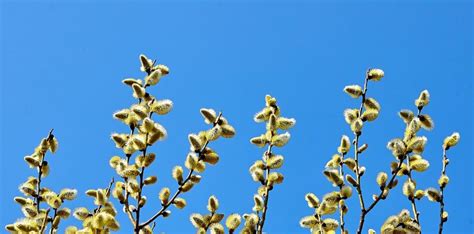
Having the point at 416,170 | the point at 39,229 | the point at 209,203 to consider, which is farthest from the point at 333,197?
the point at 39,229

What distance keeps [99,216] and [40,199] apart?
1.83 ft

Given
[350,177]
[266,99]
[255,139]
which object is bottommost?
[350,177]

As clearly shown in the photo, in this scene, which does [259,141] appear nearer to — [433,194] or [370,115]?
[370,115]

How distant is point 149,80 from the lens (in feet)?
9.71

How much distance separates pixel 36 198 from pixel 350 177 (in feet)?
5.02

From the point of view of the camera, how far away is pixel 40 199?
287cm

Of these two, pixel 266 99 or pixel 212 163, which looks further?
pixel 266 99

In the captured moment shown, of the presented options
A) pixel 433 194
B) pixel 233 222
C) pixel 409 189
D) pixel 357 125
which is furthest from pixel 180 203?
pixel 433 194

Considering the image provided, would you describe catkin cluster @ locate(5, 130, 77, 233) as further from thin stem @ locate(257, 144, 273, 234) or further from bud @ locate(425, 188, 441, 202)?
bud @ locate(425, 188, 441, 202)

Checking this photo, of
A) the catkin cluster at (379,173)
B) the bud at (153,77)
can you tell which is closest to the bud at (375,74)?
the catkin cluster at (379,173)

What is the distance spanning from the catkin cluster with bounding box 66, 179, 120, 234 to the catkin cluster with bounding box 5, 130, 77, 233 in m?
0.11

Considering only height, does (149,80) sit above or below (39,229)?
above

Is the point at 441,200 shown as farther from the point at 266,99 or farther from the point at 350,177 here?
the point at 266,99

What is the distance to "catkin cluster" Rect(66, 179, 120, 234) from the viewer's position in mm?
2471
